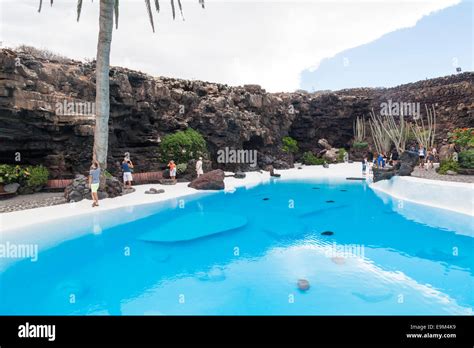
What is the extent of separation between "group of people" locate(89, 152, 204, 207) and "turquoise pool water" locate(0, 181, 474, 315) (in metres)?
1.56

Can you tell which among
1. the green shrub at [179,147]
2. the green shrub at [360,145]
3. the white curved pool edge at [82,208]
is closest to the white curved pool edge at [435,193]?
the white curved pool edge at [82,208]

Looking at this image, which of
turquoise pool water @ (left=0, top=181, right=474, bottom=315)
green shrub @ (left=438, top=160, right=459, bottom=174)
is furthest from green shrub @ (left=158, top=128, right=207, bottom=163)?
green shrub @ (left=438, top=160, right=459, bottom=174)

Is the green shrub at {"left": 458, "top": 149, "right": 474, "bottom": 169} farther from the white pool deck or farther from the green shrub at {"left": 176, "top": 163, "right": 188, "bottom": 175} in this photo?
the green shrub at {"left": 176, "top": 163, "right": 188, "bottom": 175}

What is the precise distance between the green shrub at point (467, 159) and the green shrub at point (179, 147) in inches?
638

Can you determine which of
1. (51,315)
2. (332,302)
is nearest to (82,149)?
(51,315)

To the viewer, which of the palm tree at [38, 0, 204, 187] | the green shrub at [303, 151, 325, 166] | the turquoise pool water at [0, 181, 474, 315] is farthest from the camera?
the green shrub at [303, 151, 325, 166]

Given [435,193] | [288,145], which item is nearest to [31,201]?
[435,193]

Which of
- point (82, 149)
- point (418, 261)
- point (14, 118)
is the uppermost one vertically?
point (14, 118)

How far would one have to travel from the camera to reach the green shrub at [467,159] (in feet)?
47.4

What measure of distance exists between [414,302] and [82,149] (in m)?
16.2

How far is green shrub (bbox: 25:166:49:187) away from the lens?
13.1 meters

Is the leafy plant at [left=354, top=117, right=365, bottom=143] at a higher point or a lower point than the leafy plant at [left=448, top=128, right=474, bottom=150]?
higher
